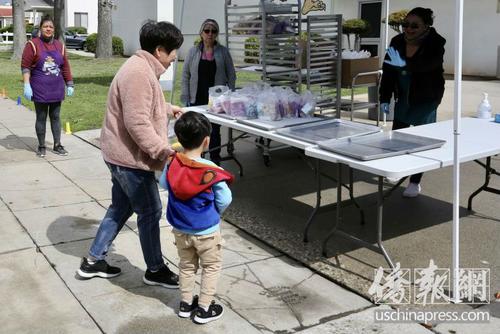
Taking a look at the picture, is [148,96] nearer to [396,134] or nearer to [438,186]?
[396,134]

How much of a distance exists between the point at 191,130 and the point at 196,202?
0.40 metres

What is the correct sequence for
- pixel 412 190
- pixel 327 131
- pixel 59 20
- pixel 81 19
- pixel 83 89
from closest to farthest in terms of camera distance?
1. pixel 327 131
2. pixel 412 190
3. pixel 83 89
4. pixel 59 20
5. pixel 81 19

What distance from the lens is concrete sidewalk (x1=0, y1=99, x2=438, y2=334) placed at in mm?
3428

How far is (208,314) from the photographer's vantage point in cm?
343

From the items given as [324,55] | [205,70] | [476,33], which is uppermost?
[476,33]

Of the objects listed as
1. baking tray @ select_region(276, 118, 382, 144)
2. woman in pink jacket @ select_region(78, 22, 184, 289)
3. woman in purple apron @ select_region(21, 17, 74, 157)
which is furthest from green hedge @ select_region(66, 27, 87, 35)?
woman in pink jacket @ select_region(78, 22, 184, 289)

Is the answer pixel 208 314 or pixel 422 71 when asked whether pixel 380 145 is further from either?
pixel 208 314

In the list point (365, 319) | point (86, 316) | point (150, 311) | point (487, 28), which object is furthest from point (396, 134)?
point (487, 28)

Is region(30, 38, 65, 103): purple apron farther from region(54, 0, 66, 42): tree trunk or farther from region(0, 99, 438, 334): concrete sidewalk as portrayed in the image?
region(54, 0, 66, 42): tree trunk

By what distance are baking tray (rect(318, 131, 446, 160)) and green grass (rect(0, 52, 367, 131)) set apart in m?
5.57

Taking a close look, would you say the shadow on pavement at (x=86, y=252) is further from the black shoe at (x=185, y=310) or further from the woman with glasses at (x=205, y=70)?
the woman with glasses at (x=205, y=70)

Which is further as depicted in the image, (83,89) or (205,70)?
(83,89)

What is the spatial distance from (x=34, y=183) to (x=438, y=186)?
444cm

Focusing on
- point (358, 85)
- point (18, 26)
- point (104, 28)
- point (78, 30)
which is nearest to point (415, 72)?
point (358, 85)
